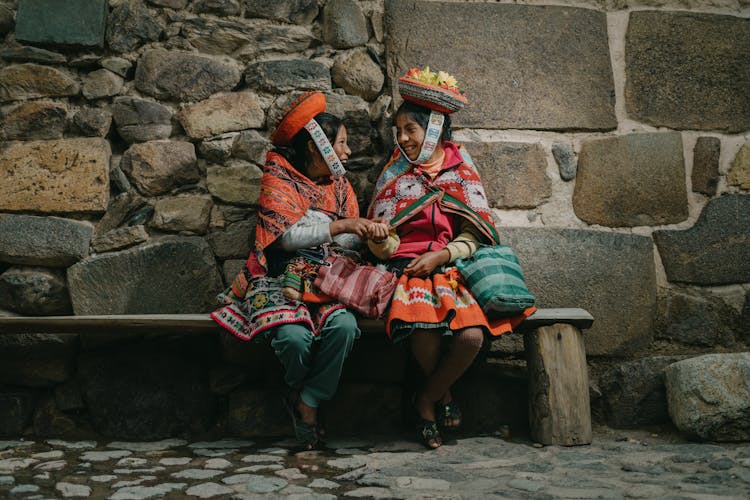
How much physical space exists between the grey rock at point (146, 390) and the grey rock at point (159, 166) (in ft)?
2.26

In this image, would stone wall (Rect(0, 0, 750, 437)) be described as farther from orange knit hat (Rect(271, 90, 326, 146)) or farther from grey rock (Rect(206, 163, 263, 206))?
orange knit hat (Rect(271, 90, 326, 146))

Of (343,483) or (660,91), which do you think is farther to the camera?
(660,91)

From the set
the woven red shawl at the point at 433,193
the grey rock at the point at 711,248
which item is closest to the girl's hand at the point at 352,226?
the woven red shawl at the point at 433,193

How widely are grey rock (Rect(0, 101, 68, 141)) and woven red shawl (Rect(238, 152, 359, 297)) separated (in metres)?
0.98

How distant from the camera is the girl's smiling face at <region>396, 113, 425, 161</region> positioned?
9.77 feet

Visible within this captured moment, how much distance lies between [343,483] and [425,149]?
4.54ft

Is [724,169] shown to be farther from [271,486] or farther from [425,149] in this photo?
[271,486]

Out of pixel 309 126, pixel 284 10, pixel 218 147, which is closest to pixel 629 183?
pixel 309 126

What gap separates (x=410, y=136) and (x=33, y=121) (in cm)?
165

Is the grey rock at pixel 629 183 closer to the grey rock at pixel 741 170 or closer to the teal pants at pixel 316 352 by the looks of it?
the grey rock at pixel 741 170

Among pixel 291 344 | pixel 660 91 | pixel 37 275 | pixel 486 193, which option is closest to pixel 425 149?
pixel 486 193

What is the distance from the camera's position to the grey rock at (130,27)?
318cm

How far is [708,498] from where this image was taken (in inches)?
77.5

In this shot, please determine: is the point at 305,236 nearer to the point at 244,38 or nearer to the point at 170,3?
the point at 244,38
